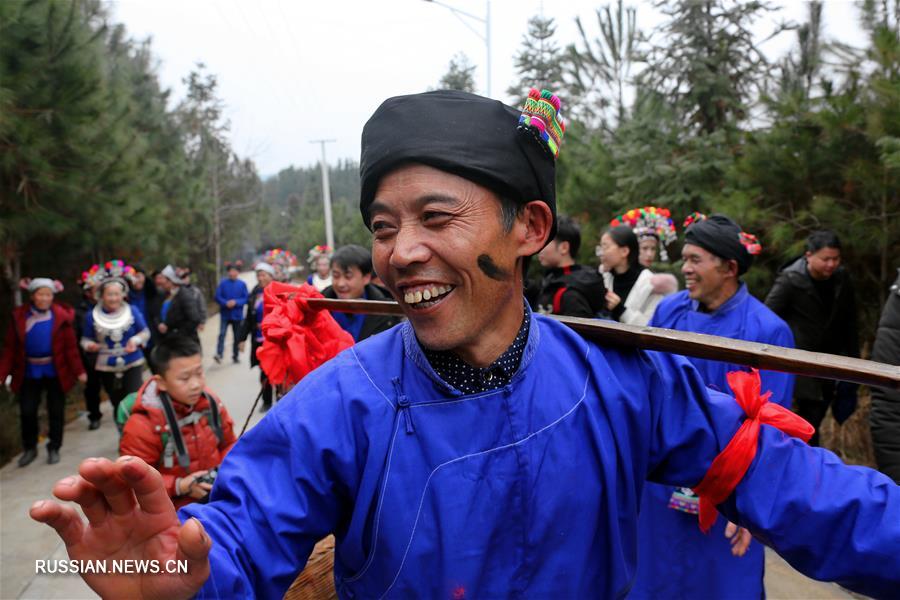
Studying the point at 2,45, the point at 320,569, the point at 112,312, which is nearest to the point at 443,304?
the point at 320,569

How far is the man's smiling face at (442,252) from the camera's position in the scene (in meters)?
1.40

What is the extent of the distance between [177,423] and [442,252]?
2530mm

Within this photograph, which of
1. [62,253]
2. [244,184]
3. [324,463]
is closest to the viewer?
[324,463]

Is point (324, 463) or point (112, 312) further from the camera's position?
point (112, 312)

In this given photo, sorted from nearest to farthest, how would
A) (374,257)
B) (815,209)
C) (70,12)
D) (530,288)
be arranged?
(374,257) → (815,209) → (530,288) → (70,12)

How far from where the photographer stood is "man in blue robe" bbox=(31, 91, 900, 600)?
1332mm

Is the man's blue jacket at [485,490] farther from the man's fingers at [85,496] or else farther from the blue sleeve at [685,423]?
the man's fingers at [85,496]

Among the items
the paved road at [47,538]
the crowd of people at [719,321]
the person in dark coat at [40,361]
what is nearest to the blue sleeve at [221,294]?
the paved road at [47,538]

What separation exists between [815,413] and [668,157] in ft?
13.9

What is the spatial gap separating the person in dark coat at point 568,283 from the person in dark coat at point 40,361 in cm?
477

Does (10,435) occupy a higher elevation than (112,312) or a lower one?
lower

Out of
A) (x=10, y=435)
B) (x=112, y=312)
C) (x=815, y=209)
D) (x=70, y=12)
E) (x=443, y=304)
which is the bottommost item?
(x=10, y=435)

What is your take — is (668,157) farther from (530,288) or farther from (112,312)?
(112,312)

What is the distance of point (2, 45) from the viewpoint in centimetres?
637
